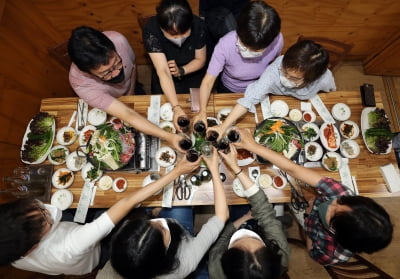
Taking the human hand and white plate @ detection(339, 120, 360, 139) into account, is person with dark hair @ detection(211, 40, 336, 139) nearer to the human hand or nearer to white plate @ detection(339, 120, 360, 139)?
white plate @ detection(339, 120, 360, 139)

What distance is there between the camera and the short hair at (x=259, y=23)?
1779 mm

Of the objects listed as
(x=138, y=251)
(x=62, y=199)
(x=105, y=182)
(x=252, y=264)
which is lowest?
(x=252, y=264)

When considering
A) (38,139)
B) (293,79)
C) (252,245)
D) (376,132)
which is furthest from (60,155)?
(376,132)

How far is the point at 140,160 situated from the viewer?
220cm

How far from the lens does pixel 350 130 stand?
2.26 m

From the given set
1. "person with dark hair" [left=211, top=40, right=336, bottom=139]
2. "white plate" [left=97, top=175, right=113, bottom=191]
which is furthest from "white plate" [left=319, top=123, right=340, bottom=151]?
"white plate" [left=97, top=175, right=113, bottom=191]

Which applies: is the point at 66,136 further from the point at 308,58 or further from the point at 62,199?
the point at 308,58

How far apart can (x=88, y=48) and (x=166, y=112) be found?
0.84 meters

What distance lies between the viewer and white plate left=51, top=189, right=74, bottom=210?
211cm

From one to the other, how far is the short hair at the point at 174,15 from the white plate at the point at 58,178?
4.74ft

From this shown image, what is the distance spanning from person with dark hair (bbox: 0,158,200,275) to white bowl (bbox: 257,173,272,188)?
1.78 ft

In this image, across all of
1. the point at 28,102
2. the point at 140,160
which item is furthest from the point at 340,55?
the point at 28,102

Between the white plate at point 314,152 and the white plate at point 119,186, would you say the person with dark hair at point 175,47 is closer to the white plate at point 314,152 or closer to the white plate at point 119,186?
the white plate at point 119,186

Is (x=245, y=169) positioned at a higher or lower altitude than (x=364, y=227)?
higher
